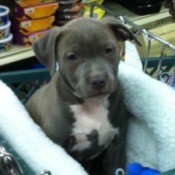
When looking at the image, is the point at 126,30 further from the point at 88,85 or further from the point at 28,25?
the point at 28,25

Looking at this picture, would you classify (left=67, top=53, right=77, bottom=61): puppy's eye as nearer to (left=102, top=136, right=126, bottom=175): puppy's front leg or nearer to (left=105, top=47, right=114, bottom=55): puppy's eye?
(left=105, top=47, right=114, bottom=55): puppy's eye

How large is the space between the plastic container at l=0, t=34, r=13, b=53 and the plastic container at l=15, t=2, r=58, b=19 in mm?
96

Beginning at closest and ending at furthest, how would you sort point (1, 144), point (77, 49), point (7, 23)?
point (1, 144) < point (77, 49) < point (7, 23)

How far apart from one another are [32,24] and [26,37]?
59 millimetres

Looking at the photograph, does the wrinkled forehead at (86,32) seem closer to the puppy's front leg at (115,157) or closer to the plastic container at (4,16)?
the puppy's front leg at (115,157)

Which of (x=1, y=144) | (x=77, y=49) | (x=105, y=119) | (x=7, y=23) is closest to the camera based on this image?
(x=1, y=144)

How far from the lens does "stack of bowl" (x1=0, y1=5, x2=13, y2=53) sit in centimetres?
172

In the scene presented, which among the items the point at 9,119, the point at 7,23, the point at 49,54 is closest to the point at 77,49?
the point at 49,54

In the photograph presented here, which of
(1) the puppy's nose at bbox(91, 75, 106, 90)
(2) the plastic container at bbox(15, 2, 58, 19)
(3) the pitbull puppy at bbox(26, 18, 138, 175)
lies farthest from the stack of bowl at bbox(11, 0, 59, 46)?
(1) the puppy's nose at bbox(91, 75, 106, 90)

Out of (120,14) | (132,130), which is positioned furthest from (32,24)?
(132,130)

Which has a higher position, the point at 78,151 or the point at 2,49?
the point at 78,151

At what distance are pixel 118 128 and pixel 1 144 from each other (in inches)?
14.3

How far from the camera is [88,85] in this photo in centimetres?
94

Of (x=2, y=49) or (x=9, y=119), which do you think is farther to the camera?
(x=2, y=49)
